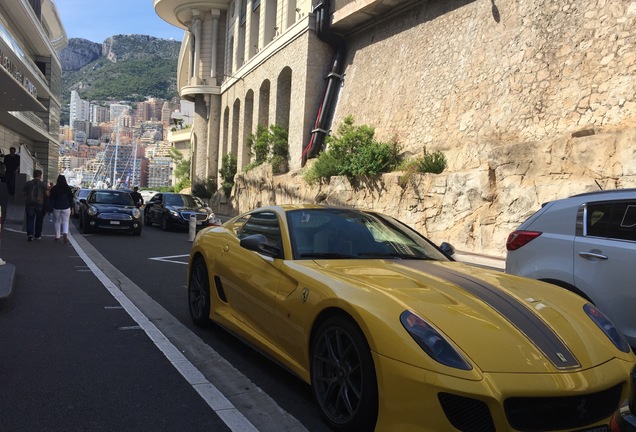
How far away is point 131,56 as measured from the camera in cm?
13712

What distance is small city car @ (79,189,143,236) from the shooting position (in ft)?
50.1

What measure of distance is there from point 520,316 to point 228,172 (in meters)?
37.6

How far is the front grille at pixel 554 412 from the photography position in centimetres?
240

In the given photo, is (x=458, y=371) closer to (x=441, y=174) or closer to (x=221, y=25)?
(x=441, y=174)

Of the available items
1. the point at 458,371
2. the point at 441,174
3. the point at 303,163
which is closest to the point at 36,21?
the point at 303,163

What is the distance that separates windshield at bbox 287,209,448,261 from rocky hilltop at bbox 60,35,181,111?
440 feet

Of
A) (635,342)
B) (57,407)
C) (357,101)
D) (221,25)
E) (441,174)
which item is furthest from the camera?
(221,25)

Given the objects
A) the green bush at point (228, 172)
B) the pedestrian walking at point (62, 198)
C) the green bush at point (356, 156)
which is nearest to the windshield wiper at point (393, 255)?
the pedestrian walking at point (62, 198)

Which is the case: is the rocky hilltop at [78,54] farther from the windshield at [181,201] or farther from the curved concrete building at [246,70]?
the windshield at [181,201]

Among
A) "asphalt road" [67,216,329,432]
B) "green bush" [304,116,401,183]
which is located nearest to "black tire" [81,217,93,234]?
"asphalt road" [67,216,329,432]

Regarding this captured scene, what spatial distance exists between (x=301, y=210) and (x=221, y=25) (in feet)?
156

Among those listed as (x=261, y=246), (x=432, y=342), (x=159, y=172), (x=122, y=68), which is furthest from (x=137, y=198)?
(x=122, y=68)

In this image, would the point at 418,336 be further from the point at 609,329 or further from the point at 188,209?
the point at 188,209

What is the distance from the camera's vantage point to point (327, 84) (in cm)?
2750
